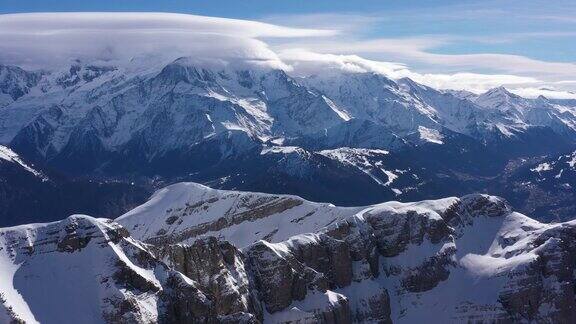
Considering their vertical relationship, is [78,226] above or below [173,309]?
above

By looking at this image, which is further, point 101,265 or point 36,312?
point 101,265

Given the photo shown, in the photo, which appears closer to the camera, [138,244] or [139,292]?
[139,292]

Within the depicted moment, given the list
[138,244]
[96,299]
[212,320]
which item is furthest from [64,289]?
[212,320]

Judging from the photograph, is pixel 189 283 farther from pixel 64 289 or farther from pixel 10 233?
pixel 10 233

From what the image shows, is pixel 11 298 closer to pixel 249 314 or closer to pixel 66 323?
pixel 66 323

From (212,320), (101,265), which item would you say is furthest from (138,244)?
(212,320)

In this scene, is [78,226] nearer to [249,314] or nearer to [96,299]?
[96,299]

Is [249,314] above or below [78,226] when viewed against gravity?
below
